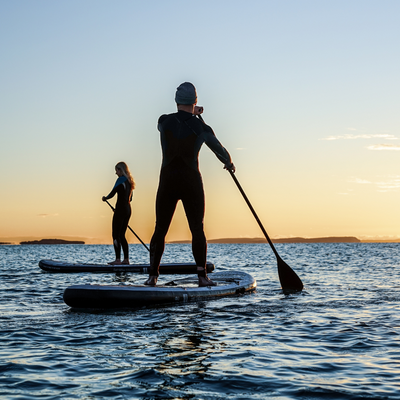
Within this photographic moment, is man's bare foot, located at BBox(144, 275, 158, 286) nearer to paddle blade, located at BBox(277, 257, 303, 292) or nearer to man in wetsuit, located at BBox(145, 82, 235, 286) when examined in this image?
man in wetsuit, located at BBox(145, 82, 235, 286)

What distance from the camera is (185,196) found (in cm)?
816

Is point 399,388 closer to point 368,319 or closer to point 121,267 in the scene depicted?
point 368,319

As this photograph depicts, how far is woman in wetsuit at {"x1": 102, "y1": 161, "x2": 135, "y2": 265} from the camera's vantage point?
49.2ft

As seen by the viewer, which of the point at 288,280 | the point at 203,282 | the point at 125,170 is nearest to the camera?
the point at 203,282

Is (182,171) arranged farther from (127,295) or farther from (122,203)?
(122,203)

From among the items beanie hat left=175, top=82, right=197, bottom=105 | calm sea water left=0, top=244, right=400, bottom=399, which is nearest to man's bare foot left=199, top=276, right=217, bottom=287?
calm sea water left=0, top=244, right=400, bottom=399

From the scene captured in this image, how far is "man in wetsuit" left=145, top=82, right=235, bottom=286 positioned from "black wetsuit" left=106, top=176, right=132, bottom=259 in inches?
272

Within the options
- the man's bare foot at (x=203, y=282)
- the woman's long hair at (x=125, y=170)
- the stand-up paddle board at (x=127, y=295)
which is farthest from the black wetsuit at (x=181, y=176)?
the woman's long hair at (x=125, y=170)

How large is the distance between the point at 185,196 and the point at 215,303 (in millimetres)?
1649

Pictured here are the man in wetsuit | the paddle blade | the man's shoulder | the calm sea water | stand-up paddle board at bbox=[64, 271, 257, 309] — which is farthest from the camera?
the paddle blade

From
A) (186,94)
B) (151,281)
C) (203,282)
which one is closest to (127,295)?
(151,281)

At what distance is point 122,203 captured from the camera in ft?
49.6

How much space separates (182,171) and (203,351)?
3.73 metres

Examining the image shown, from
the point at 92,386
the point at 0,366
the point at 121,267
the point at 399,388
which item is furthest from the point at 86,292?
the point at 121,267
